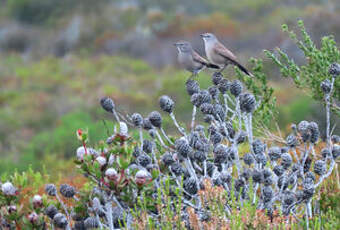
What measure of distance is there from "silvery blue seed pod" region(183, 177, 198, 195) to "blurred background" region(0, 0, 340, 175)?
5.49 meters

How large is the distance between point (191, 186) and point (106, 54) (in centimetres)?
2402

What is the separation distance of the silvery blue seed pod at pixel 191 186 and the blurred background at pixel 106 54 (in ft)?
18.0

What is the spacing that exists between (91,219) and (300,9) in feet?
87.8

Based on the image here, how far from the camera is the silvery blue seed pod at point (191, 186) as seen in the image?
305 centimetres

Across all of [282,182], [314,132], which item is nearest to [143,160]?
[282,182]

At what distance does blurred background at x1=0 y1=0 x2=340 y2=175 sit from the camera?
499 inches

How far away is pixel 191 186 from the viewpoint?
10.1 ft

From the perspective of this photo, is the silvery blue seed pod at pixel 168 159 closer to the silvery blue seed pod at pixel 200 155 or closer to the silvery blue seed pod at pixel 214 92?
the silvery blue seed pod at pixel 200 155

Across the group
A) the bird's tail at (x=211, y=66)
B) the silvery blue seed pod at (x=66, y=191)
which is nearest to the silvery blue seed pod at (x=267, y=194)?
the silvery blue seed pod at (x=66, y=191)

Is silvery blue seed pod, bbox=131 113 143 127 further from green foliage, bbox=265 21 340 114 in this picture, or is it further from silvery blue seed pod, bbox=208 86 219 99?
green foliage, bbox=265 21 340 114

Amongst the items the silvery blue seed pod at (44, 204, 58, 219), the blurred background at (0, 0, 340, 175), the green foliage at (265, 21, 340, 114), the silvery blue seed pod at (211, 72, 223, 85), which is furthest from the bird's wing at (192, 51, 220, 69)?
the blurred background at (0, 0, 340, 175)

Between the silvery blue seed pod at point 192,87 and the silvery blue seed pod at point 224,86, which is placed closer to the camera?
the silvery blue seed pod at point 224,86

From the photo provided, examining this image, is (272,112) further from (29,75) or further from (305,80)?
(29,75)

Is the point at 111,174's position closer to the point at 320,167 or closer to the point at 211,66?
the point at 320,167
